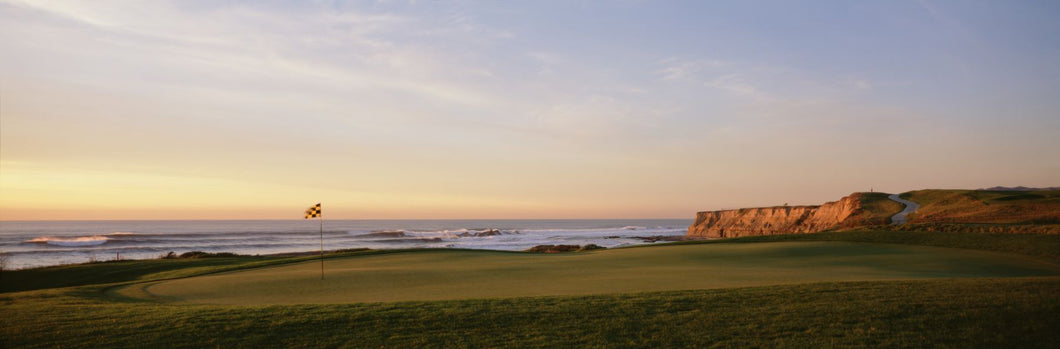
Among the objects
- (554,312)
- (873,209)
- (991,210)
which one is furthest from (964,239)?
(873,209)

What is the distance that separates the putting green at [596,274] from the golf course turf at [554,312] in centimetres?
12

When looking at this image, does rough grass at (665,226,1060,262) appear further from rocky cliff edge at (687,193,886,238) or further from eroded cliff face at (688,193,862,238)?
eroded cliff face at (688,193,862,238)

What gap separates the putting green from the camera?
13.8 metres

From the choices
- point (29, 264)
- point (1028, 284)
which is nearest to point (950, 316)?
point (1028, 284)

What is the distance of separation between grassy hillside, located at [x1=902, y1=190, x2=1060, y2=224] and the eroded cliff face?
717 centimetres

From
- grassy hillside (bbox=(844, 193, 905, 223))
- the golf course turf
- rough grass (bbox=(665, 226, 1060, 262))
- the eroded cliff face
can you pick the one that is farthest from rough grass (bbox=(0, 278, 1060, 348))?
the eroded cliff face

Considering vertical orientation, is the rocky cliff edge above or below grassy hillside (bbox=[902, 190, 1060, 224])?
below

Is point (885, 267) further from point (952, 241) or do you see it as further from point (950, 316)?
point (950, 316)

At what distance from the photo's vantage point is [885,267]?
18.5 m

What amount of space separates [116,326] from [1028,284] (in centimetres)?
1794

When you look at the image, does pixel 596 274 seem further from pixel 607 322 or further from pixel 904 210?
pixel 904 210

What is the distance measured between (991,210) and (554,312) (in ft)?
127

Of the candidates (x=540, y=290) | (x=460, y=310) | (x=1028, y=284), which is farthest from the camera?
(x=540, y=290)

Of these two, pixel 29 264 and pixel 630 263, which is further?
pixel 29 264
